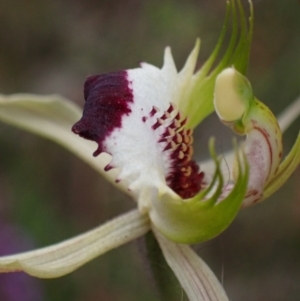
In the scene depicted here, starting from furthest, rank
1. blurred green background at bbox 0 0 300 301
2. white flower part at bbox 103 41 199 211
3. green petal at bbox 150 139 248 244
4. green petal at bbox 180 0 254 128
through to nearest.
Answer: blurred green background at bbox 0 0 300 301 < green petal at bbox 180 0 254 128 < white flower part at bbox 103 41 199 211 < green petal at bbox 150 139 248 244

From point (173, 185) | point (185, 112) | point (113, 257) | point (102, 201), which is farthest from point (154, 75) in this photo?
point (102, 201)

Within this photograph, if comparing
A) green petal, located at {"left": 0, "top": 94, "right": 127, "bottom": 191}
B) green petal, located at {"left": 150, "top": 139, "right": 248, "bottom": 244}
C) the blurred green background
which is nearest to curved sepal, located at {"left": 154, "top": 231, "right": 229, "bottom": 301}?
green petal, located at {"left": 150, "top": 139, "right": 248, "bottom": 244}

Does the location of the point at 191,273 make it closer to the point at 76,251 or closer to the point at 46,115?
the point at 76,251

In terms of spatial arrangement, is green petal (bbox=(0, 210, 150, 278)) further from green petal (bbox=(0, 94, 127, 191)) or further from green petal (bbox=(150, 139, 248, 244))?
green petal (bbox=(0, 94, 127, 191))

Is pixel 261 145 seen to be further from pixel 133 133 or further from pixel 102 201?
pixel 102 201

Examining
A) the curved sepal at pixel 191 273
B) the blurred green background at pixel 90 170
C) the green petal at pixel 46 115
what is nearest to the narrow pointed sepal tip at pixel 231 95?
the curved sepal at pixel 191 273

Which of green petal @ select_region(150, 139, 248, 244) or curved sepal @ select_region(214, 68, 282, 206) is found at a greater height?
curved sepal @ select_region(214, 68, 282, 206)

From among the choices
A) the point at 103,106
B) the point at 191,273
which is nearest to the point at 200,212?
the point at 191,273

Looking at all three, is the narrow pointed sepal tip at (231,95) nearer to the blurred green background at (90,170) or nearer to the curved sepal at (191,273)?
the curved sepal at (191,273)
